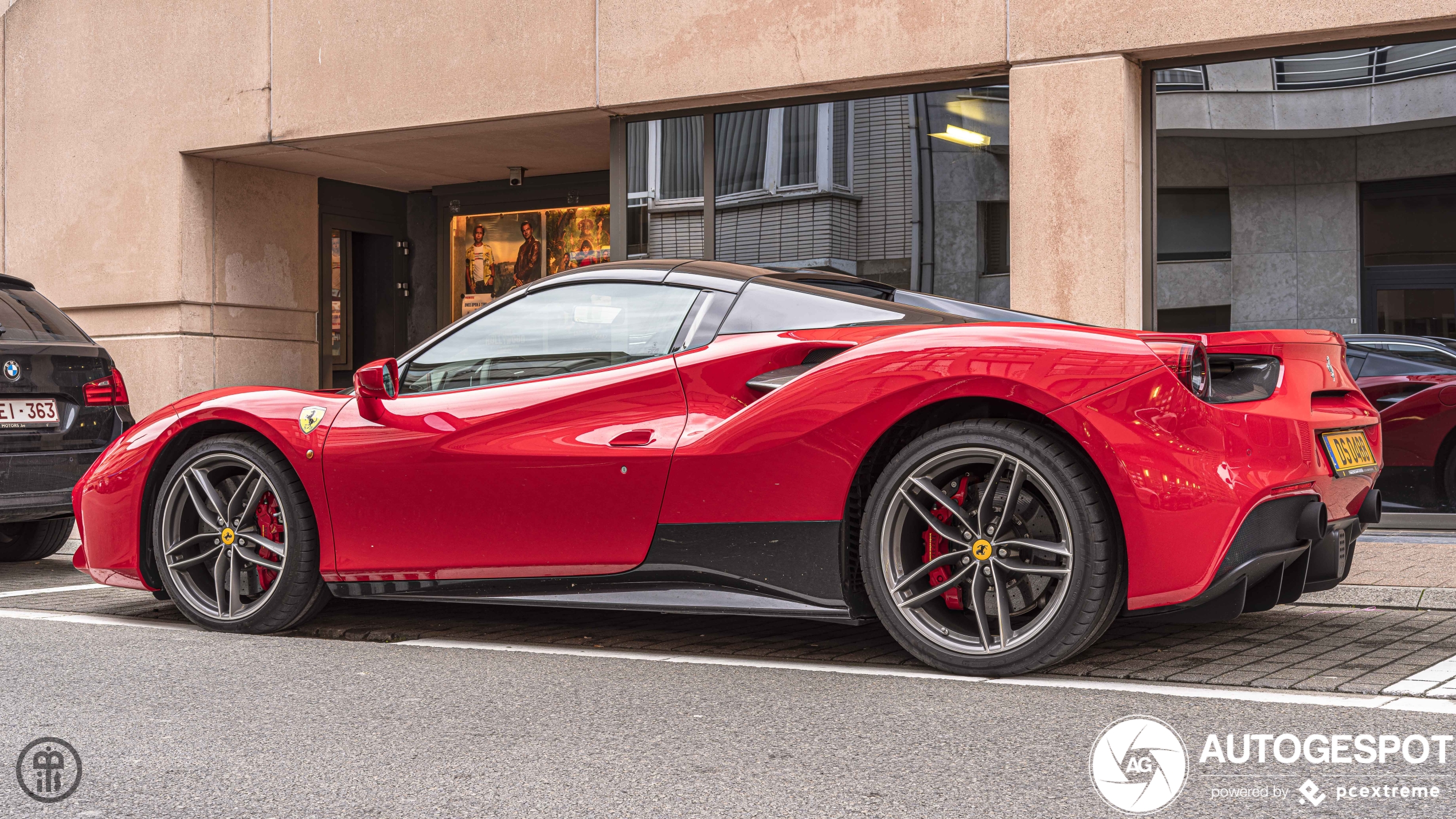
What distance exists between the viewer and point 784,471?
4.18m

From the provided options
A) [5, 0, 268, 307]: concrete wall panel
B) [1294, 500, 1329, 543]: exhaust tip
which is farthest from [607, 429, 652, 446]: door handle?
[5, 0, 268, 307]: concrete wall panel

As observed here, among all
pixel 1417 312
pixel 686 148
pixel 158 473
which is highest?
pixel 686 148

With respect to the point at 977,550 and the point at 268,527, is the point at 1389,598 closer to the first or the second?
the point at 977,550

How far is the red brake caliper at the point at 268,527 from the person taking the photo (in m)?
5.15

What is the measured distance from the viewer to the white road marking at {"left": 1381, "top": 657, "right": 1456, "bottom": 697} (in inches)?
149

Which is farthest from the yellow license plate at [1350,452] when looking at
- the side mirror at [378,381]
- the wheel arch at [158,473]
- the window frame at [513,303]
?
the wheel arch at [158,473]

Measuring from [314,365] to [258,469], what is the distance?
8844 mm

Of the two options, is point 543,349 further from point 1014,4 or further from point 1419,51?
point 1419,51

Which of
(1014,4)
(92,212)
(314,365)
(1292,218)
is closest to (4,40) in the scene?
(92,212)

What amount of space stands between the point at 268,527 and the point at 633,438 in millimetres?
1651

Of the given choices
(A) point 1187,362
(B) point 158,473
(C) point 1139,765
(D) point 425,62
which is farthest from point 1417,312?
(D) point 425,62

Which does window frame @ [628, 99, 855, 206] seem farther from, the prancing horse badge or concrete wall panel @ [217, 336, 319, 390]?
the prancing horse badge

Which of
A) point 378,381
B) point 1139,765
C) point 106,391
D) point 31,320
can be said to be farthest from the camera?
point 106,391

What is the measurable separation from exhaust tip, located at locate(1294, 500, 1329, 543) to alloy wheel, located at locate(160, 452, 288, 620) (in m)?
3.42
